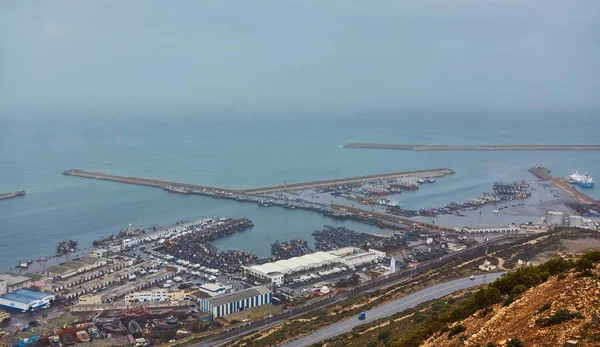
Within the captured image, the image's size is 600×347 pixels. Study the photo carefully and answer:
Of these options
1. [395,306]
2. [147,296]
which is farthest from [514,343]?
[147,296]

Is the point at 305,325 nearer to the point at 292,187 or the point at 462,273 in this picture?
the point at 462,273

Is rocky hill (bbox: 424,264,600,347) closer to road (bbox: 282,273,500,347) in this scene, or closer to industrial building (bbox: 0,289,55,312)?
road (bbox: 282,273,500,347)

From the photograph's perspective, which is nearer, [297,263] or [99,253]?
[297,263]

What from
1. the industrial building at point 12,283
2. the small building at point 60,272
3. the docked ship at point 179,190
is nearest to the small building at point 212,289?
the small building at point 60,272

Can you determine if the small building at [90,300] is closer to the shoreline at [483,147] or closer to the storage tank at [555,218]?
the storage tank at [555,218]

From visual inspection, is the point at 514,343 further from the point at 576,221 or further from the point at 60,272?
the point at 576,221

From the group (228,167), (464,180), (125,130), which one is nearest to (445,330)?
(464,180)

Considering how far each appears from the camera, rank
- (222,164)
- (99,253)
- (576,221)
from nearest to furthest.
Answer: (99,253), (576,221), (222,164)
